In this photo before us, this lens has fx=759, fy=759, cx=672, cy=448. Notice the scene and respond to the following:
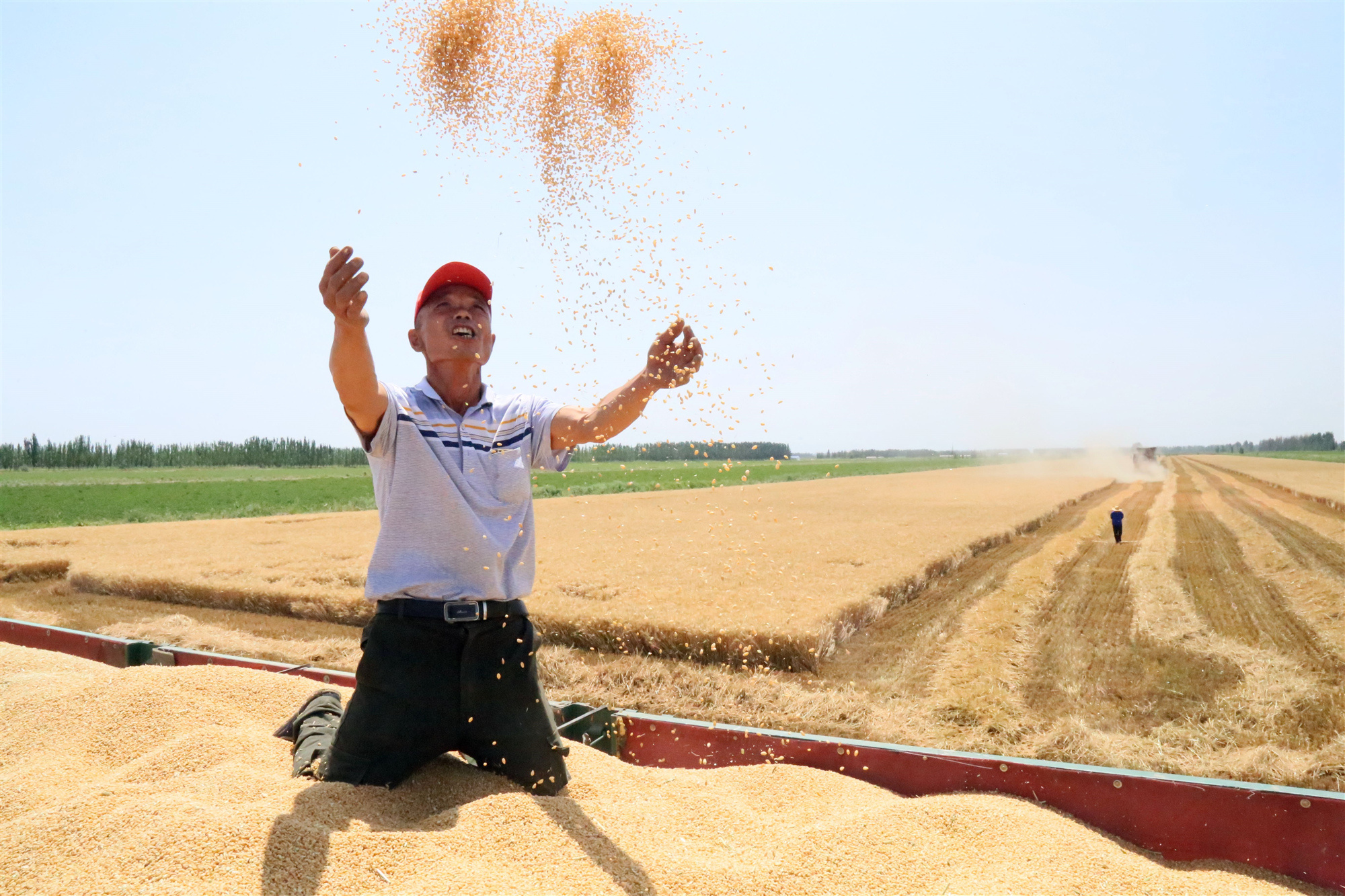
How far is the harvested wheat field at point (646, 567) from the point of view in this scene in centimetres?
688

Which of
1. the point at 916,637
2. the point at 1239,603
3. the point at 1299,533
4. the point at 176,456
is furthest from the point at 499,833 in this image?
the point at 176,456

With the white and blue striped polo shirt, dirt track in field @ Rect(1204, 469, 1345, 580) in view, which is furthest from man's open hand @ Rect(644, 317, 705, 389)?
dirt track in field @ Rect(1204, 469, 1345, 580)

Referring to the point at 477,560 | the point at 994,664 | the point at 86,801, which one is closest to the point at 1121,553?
the point at 994,664

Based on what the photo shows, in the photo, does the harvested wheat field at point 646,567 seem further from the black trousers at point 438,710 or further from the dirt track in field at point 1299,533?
the dirt track in field at point 1299,533

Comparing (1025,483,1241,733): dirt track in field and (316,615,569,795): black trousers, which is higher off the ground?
(316,615,569,795): black trousers

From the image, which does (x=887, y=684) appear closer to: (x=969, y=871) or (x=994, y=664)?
(x=994, y=664)

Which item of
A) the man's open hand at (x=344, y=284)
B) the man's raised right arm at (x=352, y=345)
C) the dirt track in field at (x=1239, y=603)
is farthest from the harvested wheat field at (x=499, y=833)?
the dirt track in field at (x=1239, y=603)

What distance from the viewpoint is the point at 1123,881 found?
2.21 m

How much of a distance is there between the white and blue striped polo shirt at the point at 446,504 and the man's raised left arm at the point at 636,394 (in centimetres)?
23

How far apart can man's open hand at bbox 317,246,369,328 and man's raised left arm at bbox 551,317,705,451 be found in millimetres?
987

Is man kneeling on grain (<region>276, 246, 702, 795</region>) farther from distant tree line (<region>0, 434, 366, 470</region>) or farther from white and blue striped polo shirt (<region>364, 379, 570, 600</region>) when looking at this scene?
distant tree line (<region>0, 434, 366, 470</region>)

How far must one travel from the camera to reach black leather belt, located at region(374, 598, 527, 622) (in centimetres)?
265

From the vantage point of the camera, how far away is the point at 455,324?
2.79 m

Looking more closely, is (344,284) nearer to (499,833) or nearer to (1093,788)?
(499,833)
